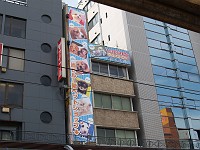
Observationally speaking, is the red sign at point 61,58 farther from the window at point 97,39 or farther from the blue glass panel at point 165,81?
the window at point 97,39

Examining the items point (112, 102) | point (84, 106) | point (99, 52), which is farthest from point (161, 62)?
point (84, 106)

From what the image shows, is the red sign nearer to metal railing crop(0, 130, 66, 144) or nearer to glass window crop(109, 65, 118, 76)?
metal railing crop(0, 130, 66, 144)

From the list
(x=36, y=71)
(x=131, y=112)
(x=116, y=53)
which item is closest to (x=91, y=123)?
(x=131, y=112)

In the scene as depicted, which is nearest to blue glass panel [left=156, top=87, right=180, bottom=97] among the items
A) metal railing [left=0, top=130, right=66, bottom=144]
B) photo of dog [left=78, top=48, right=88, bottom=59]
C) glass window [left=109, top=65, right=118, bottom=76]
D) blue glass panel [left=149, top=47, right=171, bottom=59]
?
blue glass panel [left=149, top=47, right=171, bottom=59]

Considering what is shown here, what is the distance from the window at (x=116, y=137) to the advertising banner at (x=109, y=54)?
6.16 meters

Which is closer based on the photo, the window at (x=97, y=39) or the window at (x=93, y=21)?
the window at (x=97, y=39)

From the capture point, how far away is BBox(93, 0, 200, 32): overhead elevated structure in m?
6.75

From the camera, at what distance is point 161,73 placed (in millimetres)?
28672

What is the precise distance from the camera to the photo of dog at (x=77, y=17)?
26516 millimetres

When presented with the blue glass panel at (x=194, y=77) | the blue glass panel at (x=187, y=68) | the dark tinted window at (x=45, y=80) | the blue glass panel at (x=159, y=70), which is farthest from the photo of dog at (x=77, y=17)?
the blue glass panel at (x=194, y=77)

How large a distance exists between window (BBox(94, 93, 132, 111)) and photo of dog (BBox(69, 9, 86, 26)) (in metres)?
6.76

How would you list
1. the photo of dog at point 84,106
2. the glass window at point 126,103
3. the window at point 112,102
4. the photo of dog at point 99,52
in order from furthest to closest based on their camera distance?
the photo of dog at point 99,52
the glass window at point 126,103
the window at point 112,102
the photo of dog at point 84,106

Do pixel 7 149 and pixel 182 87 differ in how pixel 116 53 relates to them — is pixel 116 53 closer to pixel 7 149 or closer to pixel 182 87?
pixel 182 87

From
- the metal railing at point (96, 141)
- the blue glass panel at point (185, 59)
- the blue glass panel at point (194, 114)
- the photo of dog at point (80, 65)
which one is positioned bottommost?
the metal railing at point (96, 141)
